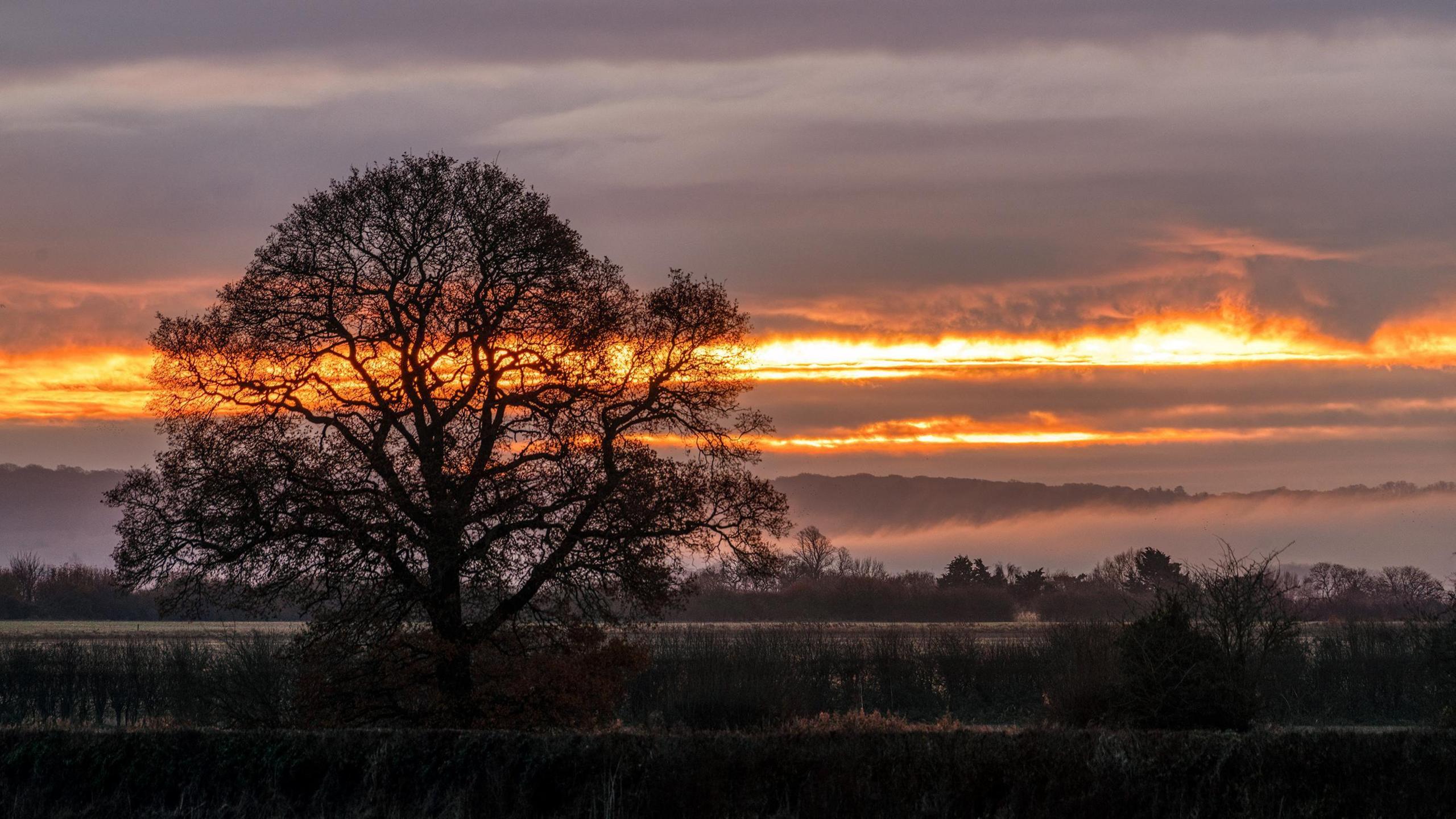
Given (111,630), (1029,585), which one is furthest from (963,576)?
(111,630)

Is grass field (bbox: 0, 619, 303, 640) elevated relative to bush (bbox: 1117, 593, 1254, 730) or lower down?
lower down

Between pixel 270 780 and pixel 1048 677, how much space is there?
25.7 m

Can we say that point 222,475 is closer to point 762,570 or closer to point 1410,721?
point 762,570

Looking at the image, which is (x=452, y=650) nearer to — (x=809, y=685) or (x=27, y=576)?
(x=809, y=685)

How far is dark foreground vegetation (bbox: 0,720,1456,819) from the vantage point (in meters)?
15.0

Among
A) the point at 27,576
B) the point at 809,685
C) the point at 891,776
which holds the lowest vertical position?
the point at 809,685

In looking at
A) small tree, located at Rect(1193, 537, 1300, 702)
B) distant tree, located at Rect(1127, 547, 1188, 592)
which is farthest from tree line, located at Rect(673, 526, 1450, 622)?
small tree, located at Rect(1193, 537, 1300, 702)

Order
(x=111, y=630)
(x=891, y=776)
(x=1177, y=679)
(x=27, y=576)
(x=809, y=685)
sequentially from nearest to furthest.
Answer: (x=891, y=776)
(x=1177, y=679)
(x=809, y=685)
(x=111, y=630)
(x=27, y=576)

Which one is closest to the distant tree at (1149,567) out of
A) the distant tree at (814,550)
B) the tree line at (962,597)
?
the tree line at (962,597)

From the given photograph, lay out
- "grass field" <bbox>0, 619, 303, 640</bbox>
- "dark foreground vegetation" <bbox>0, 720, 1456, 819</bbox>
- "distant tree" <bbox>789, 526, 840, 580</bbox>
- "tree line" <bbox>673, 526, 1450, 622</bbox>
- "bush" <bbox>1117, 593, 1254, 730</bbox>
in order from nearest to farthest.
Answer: "dark foreground vegetation" <bbox>0, 720, 1456, 819</bbox>, "bush" <bbox>1117, 593, 1254, 730</bbox>, "grass field" <bbox>0, 619, 303, 640</bbox>, "tree line" <bbox>673, 526, 1450, 622</bbox>, "distant tree" <bbox>789, 526, 840, 580</bbox>

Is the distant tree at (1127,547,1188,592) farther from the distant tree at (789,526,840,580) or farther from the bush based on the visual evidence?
the bush

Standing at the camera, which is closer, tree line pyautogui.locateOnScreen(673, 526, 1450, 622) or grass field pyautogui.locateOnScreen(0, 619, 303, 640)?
grass field pyautogui.locateOnScreen(0, 619, 303, 640)

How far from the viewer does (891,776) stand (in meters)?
15.1

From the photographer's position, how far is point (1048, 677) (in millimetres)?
37188
